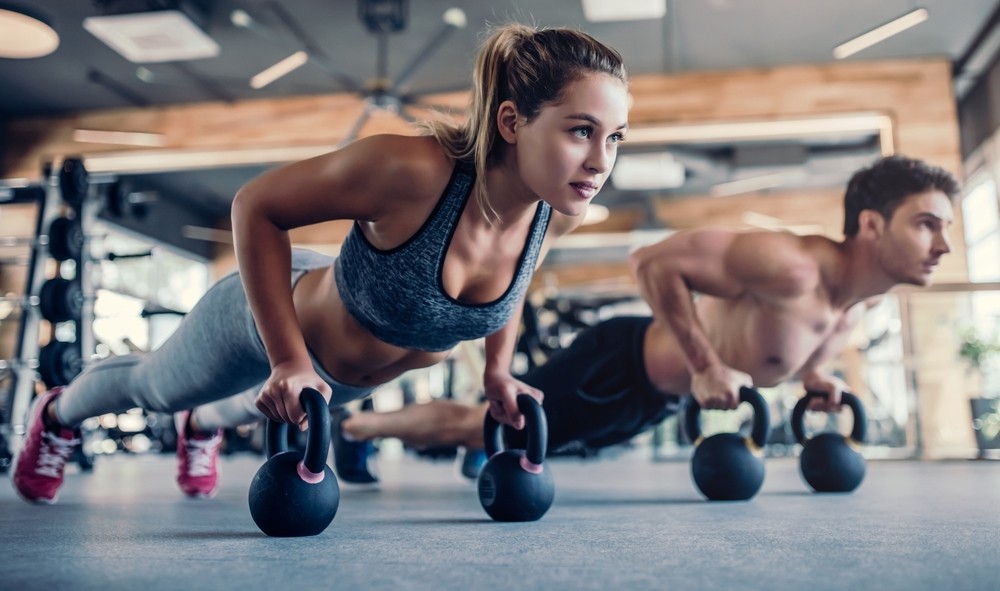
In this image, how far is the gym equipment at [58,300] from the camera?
3580mm

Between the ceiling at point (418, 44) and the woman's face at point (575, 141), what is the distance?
135 inches

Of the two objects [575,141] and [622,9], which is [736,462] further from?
[622,9]

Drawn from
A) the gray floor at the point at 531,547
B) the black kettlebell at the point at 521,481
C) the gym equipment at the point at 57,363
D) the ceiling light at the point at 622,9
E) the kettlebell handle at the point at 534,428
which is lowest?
the gray floor at the point at 531,547

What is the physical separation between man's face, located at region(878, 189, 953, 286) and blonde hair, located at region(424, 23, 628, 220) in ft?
3.25

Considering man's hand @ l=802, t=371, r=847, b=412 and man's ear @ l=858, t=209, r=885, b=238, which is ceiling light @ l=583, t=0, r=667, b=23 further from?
man's hand @ l=802, t=371, r=847, b=412

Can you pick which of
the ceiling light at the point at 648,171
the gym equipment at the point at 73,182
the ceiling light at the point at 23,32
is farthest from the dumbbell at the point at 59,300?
the ceiling light at the point at 648,171

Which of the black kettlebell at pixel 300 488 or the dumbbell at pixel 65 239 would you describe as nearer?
the black kettlebell at pixel 300 488

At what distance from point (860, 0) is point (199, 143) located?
468 cm

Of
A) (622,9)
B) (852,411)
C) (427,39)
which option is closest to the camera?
(852,411)

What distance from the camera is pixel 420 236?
1302 mm

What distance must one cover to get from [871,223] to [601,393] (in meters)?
0.79

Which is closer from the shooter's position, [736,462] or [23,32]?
[736,462]

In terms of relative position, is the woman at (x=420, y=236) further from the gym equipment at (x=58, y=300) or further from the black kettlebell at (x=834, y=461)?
the gym equipment at (x=58, y=300)

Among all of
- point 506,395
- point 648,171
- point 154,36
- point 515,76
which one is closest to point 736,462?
point 506,395
